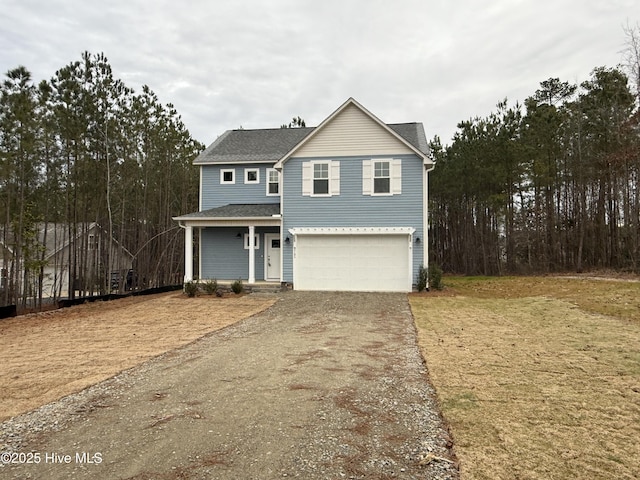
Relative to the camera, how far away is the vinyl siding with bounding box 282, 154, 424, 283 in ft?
50.9

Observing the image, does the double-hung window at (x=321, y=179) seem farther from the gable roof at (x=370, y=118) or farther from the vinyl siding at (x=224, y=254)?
the vinyl siding at (x=224, y=254)

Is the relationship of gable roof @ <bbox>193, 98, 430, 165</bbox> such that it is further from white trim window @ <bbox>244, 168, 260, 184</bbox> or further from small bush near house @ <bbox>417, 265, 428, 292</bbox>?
small bush near house @ <bbox>417, 265, 428, 292</bbox>

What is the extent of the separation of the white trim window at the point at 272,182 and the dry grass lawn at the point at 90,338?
17.8ft

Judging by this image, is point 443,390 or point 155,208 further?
point 155,208

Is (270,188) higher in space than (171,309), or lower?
higher

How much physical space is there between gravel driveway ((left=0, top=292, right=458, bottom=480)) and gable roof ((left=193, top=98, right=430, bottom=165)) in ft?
37.8

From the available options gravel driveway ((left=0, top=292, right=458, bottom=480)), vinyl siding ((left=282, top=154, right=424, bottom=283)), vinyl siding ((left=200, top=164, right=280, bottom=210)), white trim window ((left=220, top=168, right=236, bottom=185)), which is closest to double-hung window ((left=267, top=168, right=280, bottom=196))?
vinyl siding ((left=200, top=164, right=280, bottom=210))

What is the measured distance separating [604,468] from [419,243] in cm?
1269

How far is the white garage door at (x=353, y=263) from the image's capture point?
15625 millimetres

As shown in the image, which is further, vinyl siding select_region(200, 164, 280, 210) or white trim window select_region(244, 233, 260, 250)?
vinyl siding select_region(200, 164, 280, 210)

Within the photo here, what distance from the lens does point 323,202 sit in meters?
16.0

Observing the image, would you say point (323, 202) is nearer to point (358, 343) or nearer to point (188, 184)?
point (358, 343)

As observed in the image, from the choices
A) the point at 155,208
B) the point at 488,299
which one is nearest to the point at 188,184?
the point at 155,208

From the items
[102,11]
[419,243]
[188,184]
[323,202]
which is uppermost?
[102,11]
